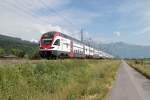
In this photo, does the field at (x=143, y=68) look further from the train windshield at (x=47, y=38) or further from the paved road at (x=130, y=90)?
the train windshield at (x=47, y=38)

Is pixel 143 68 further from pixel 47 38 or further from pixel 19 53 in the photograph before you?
pixel 47 38

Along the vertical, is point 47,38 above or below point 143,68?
above

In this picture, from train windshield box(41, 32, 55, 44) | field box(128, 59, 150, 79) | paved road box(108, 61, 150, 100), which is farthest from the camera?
field box(128, 59, 150, 79)

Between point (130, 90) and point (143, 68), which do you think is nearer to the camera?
point (130, 90)

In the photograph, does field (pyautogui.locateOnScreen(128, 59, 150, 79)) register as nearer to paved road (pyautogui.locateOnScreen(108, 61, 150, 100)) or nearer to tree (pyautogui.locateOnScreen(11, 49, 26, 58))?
paved road (pyautogui.locateOnScreen(108, 61, 150, 100))

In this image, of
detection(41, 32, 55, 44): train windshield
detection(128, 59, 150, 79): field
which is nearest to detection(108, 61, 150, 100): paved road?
detection(41, 32, 55, 44): train windshield

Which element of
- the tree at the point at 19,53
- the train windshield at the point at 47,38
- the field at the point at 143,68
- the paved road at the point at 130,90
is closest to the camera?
the paved road at the point at 130,90

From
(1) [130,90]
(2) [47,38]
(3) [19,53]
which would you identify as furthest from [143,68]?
(1) [130,90]

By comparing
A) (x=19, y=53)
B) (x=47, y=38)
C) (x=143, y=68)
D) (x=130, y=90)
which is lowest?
(x=130, y=90)

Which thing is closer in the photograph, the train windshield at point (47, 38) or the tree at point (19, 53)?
the train windshield at point (47, 38)

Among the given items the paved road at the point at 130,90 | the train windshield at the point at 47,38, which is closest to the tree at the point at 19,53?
the train windshield at the point at 47,38

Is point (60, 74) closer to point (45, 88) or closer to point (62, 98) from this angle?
point (45, 88)

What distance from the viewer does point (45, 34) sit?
122 feet

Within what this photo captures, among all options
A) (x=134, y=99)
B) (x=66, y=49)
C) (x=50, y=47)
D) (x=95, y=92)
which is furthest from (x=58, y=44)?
(x=134, y=99)
